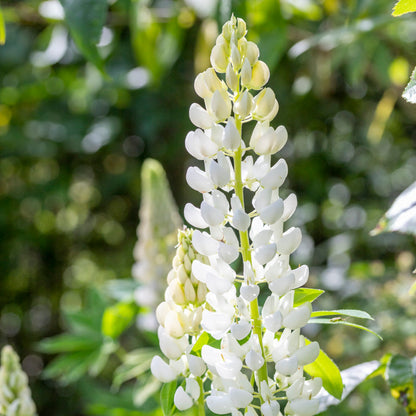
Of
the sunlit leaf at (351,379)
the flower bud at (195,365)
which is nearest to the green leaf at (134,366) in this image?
the sunlit leaf at (351,379)

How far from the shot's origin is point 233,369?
46cm

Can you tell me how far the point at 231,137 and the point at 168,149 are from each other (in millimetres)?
1614

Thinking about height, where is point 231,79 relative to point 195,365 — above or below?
above

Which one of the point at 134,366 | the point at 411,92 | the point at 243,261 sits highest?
the point at 411,92

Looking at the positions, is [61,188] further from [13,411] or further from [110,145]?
[13,411]

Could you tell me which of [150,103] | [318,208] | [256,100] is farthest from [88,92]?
[256,100]

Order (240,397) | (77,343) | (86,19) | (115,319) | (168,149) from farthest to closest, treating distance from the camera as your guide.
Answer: (168,149) → (77,343) → (115,319) → (86,19) → (240,397)

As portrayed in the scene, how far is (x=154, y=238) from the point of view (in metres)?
1.20

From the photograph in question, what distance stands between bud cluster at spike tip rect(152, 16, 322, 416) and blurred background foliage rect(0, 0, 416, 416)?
576 millimetres

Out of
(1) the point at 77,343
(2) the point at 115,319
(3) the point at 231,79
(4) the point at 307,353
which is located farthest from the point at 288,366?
(1) the point at 77,343

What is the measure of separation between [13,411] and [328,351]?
40.1 inches

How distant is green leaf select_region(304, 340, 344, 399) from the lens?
510 mm

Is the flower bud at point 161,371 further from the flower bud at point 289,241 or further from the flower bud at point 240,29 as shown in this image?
the flower bud at point 240,29

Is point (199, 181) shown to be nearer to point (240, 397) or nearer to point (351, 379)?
point (240, 397)
